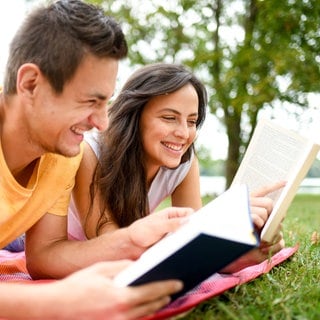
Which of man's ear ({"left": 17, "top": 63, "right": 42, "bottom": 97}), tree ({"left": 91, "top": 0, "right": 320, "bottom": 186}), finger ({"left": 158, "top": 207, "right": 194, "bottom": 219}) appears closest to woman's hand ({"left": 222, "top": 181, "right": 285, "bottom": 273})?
finger ({"left": 158, "top": 207, "right": 194, "bottom": 219})

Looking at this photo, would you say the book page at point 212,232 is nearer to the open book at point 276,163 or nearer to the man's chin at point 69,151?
the open book at point 276,163

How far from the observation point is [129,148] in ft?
8.46

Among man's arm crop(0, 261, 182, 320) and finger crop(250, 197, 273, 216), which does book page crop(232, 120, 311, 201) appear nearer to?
finger crop(250, 197, 273, 216)

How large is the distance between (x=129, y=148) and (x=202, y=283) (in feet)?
2.76

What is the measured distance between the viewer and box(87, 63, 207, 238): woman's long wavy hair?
249cm

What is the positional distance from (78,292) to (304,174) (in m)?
0.86

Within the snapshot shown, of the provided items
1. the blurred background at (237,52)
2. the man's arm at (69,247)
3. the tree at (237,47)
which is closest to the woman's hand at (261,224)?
the man's arm at (69,247)

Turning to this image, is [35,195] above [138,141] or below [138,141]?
below

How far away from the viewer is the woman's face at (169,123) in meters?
2.51

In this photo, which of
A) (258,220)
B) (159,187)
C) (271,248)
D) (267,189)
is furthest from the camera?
(159,187)

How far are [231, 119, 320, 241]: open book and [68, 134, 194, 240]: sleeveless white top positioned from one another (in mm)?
560

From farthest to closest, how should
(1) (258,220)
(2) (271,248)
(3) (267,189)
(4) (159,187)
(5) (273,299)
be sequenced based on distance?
(4) (159,187)
(2) (271,248)
(3) (267,189)
(1) (258,220)
(5) (273,299)

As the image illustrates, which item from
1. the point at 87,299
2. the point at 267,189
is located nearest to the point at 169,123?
the point at 267,189

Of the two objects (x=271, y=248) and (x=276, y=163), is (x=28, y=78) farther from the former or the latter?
(x=271, y=248)
